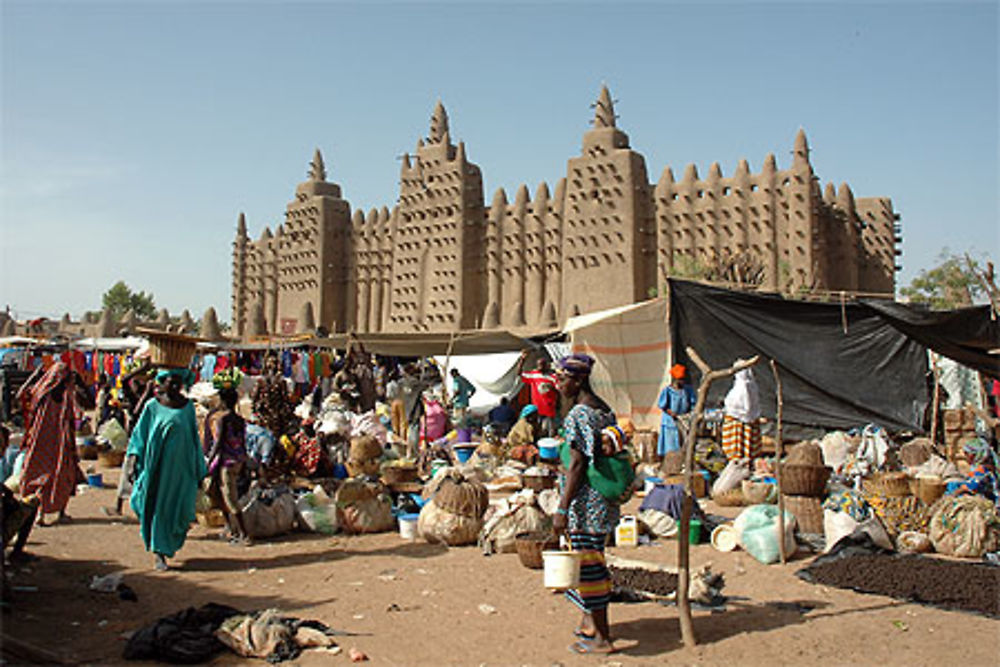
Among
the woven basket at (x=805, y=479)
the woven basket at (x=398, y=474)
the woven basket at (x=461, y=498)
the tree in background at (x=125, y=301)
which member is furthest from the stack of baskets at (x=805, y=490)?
the tree in background at (x=125, y=301)

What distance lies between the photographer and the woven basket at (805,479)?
278 inches

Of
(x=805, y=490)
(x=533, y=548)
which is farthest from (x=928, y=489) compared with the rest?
(x=533, y=548)

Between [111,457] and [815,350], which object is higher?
[815,350]

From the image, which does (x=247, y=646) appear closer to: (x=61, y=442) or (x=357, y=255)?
(x=61, y=442)

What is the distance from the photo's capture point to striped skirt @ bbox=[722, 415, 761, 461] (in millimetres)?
9719

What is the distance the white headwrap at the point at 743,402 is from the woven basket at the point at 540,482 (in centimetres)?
243

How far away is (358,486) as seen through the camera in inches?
311

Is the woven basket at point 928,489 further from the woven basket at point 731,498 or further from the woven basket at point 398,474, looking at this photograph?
the woven basket at point 398,474

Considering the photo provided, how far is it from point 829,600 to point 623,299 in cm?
2365

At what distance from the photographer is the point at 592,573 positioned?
436cm

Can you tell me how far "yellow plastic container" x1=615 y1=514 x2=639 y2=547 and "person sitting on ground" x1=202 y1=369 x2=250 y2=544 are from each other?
3288mm

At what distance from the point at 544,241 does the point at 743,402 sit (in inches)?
900

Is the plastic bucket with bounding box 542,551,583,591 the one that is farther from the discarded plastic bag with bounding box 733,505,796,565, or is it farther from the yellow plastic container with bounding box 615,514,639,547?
the yellow plastic container with bounding box 615,514,639,547

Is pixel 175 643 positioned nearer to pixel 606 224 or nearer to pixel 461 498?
pixel 461 498
